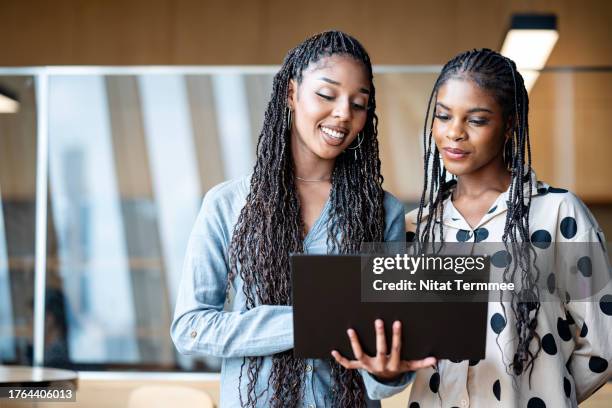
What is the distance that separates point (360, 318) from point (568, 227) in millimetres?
508

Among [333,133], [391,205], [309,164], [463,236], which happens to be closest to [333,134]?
[333,133]

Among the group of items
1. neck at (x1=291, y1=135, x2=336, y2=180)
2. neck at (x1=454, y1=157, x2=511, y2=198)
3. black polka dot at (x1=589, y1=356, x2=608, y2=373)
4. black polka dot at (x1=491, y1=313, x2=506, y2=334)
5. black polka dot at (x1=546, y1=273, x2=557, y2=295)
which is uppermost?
neck at (x1=291, y1=135, x2=336, y2=180)

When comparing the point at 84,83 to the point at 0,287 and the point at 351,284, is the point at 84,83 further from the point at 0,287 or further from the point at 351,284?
the point at 351,284

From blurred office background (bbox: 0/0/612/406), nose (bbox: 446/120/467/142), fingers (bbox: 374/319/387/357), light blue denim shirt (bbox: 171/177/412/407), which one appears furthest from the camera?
blurred office background (bbox: 0/0/612/406)

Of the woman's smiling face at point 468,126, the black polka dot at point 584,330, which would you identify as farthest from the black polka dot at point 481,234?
the black polka dot at point 584,330

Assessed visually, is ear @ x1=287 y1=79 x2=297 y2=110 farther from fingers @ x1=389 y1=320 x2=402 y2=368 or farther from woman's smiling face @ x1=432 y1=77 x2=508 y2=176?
fingers @ x1=389 y1=320 x2=402 y2=368

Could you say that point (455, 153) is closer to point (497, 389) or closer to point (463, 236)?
point (463, 236)

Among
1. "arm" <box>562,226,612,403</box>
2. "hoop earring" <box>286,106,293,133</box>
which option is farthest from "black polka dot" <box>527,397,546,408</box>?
"hoop earring" <box>286,106,293,133</box>

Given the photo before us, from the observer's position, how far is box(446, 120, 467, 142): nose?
164 centimetres

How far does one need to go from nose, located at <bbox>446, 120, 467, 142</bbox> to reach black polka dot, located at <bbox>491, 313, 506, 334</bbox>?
13.9 inches

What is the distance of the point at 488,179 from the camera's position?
173cm

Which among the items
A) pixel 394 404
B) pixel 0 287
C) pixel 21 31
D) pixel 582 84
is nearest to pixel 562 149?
pixel 582 84

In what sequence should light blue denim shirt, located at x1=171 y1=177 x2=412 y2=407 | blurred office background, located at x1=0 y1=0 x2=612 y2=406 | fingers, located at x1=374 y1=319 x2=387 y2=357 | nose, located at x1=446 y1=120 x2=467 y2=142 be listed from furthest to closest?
blurred office background, located at x1=0 y1=0 x2=612 y2=406 → nose, located at x1=446 y1=120 x2=467 y2=142 → light blue denim shirt, located at x1=171 y1=177 x2=412 y2=407 → fingers, located at x1=374 y1=319 x2=387 y2=357

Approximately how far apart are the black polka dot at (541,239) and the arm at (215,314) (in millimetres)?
512
